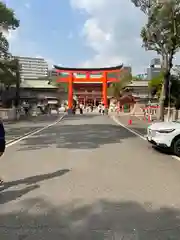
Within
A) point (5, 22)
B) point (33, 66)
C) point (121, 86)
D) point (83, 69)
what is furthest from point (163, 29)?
point (33, 66)

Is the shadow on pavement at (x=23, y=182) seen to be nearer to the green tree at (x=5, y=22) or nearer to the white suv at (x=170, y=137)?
the white suv at (x=170, y=137)

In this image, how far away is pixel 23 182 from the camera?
6309 mm

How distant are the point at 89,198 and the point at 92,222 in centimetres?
103

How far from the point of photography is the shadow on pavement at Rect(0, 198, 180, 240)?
148 inches

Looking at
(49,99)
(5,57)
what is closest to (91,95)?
(49,99)

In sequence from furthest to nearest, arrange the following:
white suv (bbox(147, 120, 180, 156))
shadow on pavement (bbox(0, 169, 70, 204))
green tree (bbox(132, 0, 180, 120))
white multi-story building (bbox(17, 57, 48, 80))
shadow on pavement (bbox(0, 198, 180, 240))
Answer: white multi-story building (bbox(17, 57, 48, 80)), green tree (bbox(132, 0, 180, 120)), white suv (bbox(147, 120, 180, 156)), shadow on pavement (bbox(0, 169, 70, 204)), shadow on pavement (bbox(0, 198, 180, 240))

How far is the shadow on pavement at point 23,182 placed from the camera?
17.4 ft

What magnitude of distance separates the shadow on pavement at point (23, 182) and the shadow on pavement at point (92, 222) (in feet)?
1.40

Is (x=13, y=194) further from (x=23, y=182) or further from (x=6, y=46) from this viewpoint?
(x=6, y=46)

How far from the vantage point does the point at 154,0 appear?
22.7 metres

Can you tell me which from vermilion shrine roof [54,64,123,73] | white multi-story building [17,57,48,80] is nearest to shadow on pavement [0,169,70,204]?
vermilion shrine roof [54,64,123,73]

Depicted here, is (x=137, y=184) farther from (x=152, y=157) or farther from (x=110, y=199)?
(x=152, y=157)

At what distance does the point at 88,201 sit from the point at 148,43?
22858 millimetres

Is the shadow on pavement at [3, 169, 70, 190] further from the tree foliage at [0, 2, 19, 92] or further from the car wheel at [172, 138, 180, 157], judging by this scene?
the tree foliage at [0, 2, 19, 92]
